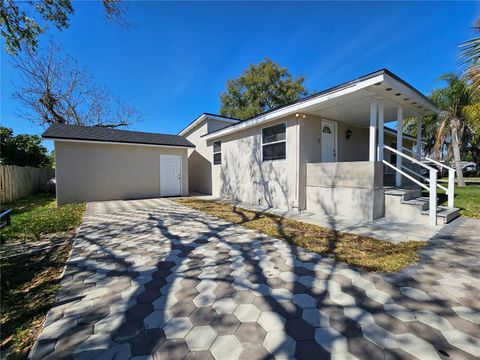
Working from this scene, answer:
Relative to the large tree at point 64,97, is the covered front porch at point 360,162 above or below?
below

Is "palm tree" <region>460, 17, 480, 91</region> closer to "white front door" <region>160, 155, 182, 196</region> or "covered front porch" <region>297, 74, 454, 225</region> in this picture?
"covered front porch" <region>297, 74, 454, 225</region>

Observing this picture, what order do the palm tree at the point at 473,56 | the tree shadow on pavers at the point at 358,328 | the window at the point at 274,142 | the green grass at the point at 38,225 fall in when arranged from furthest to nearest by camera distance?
1. the window at the point at 274,142
2. the green grass at the point at 38,225
3. the palm tree at the point at 473,56
4. the tree shadow on pavers at the point at 358,328

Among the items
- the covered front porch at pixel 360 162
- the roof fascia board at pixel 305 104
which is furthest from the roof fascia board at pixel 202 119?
the covered front porch at pixel 360 162

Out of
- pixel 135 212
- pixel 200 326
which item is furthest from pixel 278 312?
pixel 135 212

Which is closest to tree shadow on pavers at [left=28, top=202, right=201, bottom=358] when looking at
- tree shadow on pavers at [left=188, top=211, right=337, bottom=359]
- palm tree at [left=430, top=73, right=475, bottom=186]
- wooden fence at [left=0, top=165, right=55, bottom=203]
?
tree shadow on pavers at [left=188, top=211, right=337, bottom=359]

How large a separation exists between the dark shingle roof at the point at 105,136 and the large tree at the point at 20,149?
5737mm

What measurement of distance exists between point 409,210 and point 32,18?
361 inches

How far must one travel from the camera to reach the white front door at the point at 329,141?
289 inches

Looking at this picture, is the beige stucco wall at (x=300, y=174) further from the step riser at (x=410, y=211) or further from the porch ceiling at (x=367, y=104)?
the porch ceiling at (x=367, y=104)

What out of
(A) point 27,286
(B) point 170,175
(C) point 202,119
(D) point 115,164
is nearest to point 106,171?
(D) point 115,164

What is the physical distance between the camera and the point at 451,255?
3.21 meters

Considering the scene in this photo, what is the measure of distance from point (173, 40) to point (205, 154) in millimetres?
6165

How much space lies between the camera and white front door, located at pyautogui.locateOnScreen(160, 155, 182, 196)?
11.4 m

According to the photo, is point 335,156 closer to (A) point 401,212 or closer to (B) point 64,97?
(A) point 401,212
